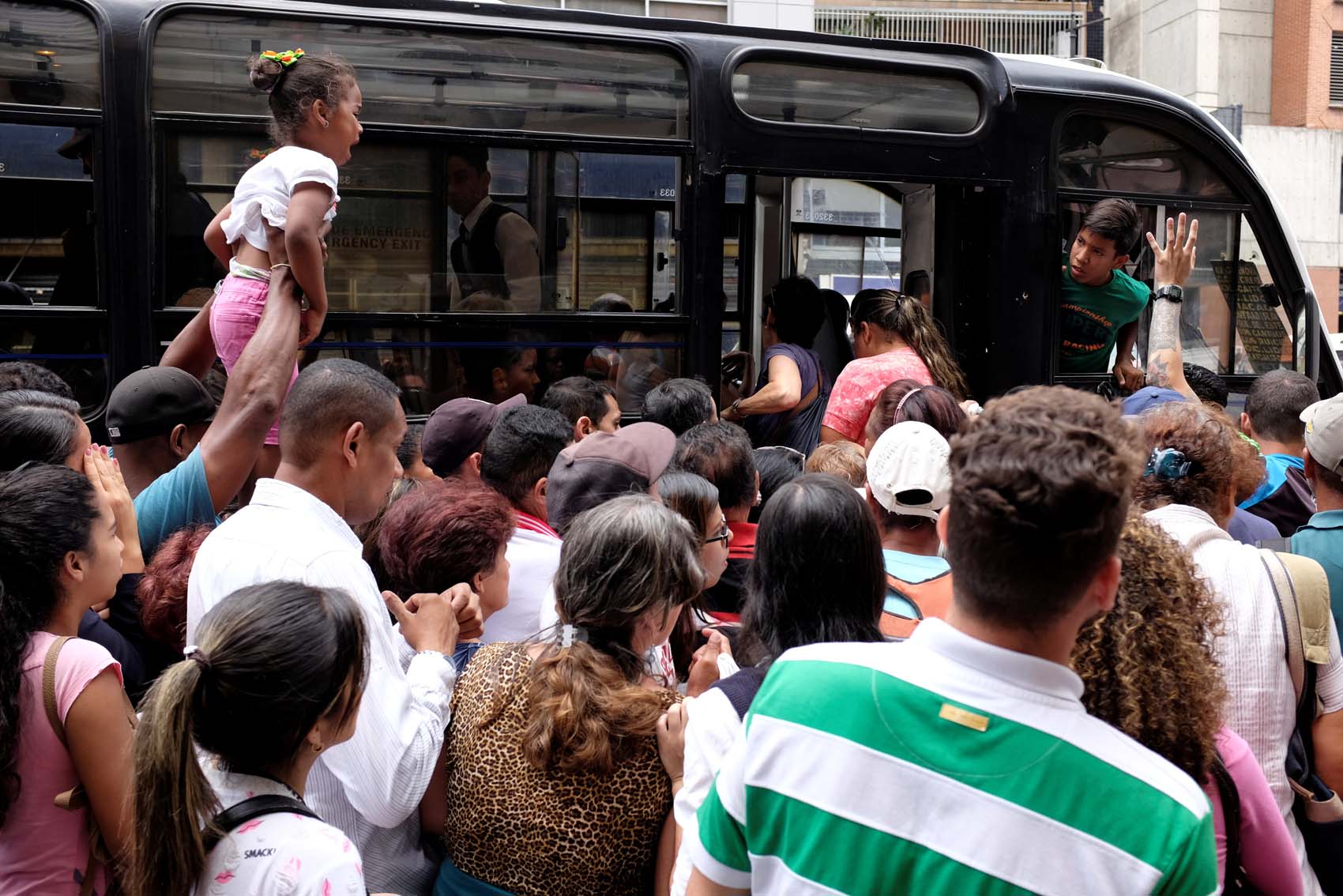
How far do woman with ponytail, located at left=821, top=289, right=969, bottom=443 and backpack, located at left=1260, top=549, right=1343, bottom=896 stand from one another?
2.81 m

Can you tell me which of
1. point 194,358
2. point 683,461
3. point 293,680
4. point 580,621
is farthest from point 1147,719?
point 194,358

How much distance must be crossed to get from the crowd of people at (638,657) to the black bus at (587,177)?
146cm

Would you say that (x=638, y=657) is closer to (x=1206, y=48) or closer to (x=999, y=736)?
(x=999, y=736)

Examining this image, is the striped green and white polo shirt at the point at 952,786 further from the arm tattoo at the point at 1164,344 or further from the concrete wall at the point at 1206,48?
the concrete wall at the point at 1206,48

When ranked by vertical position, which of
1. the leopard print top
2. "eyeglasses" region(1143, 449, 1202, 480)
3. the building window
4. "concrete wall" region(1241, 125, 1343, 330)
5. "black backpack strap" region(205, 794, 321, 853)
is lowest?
the leopard print top

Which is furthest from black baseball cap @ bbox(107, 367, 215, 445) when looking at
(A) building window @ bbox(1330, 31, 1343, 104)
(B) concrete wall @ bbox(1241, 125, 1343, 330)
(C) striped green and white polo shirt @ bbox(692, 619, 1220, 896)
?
(A) building window @ bbox(1330, 31, 1343, 104)

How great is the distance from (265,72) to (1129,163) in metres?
4.53

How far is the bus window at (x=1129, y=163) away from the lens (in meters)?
6.40

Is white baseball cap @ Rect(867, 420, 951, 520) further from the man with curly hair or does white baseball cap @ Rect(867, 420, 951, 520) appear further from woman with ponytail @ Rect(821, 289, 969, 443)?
woman with ponytail @ Rect(821, 289, 969, 443)

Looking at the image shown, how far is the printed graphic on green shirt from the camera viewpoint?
6.42 m

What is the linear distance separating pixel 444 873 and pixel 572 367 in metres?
3.38

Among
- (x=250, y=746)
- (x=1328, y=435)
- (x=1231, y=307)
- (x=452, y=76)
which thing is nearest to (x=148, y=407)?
(x=250, y=746)

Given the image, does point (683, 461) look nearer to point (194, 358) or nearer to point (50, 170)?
point (194, 358)

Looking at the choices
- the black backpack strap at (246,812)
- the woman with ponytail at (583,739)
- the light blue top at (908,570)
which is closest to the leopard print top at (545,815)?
the woman with ponytail at (583,739)
